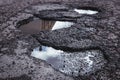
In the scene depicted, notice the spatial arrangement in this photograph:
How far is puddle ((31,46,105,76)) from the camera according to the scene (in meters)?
3.36

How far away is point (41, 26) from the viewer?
16.7 ft

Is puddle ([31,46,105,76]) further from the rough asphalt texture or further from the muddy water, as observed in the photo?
the muddy water

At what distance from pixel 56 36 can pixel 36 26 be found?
88 cm

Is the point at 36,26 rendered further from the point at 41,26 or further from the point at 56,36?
the point at 56,36

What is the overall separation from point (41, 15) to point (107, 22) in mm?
1962

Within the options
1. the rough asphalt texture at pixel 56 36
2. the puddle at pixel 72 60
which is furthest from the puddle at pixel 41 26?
the puddle at pixel 72 60

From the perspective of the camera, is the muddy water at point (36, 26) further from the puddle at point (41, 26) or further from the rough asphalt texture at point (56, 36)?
the rough asphalt texture at point (56, 36)

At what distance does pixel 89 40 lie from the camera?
13.9 feet

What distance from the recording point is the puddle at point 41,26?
4.91m

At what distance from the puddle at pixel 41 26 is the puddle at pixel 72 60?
3.21 feet

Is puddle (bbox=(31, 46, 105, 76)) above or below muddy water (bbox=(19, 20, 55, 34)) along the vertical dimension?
below

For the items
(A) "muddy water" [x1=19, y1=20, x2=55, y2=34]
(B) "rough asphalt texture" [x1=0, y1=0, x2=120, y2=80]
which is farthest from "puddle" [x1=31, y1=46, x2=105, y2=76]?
(A) "muddy water" [x1=19, y1=20, x2=55, y2=34]

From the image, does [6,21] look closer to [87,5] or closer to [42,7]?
[42,7]

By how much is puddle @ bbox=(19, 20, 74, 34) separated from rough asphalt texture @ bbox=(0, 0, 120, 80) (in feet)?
0.63
